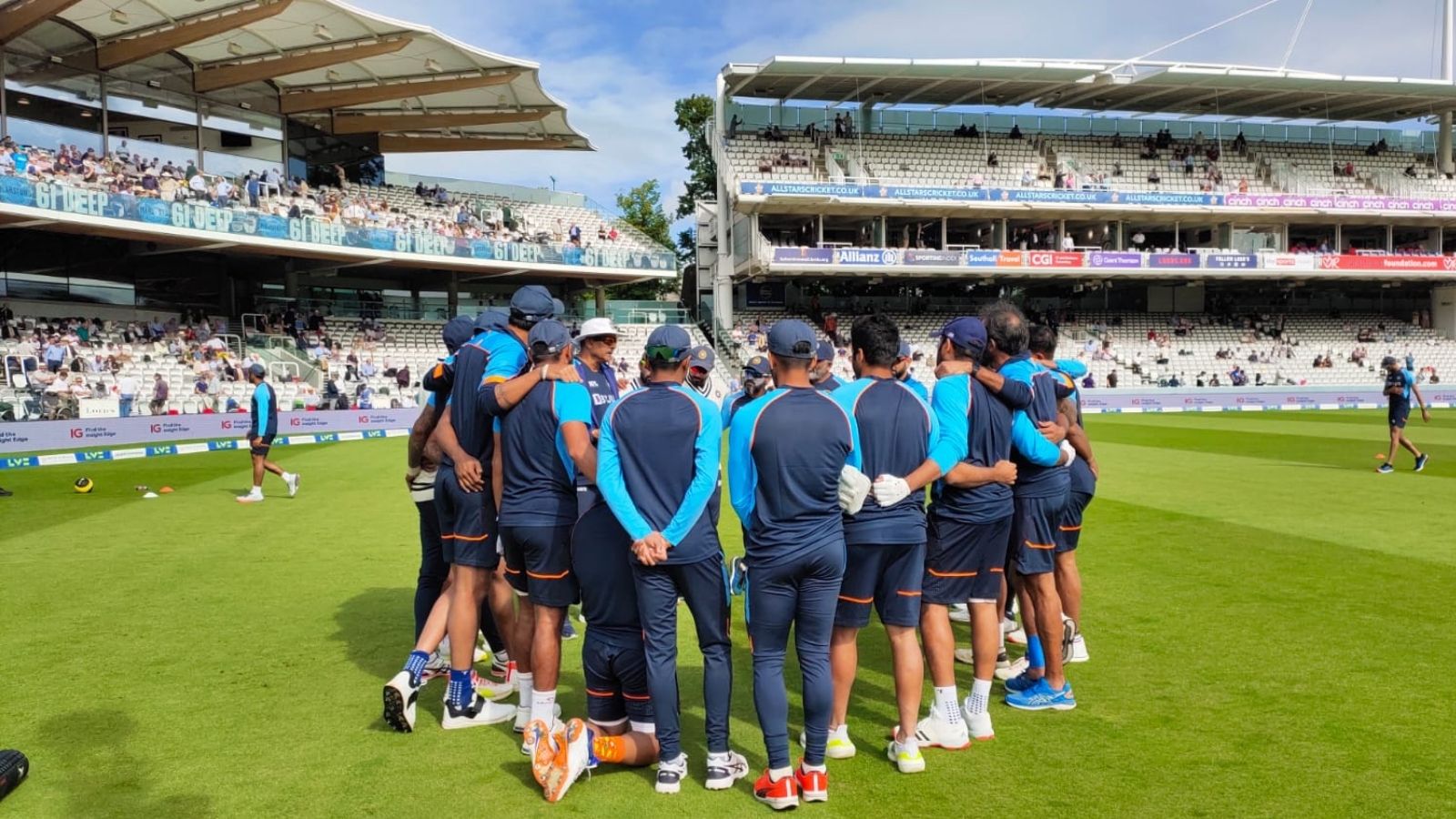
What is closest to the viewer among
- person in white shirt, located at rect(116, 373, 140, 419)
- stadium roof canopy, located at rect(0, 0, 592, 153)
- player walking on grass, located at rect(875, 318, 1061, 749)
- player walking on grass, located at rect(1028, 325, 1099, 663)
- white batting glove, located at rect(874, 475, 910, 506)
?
white batting glove, located at rect(874, 475, 910, 506)

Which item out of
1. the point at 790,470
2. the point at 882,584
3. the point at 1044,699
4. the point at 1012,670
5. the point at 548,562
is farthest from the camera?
the point at 1012,670

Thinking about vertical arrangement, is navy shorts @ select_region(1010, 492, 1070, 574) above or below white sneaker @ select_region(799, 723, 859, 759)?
above

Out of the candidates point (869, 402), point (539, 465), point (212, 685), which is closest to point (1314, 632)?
point (869, 402)

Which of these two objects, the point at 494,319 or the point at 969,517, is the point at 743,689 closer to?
the point at 969,517

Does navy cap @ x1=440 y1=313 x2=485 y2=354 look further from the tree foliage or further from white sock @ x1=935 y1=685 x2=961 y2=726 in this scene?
the tree foliage

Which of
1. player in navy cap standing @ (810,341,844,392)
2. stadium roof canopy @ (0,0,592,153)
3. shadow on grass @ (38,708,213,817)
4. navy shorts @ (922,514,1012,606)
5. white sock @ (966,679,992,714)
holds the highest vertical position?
stadium roof canopy @ (0,0,592,153)

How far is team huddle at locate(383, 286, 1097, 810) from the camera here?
4449mm

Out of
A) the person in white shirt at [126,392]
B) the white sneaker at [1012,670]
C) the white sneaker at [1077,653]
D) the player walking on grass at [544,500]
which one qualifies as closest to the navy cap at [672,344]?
the player walking on grass at [544,500]

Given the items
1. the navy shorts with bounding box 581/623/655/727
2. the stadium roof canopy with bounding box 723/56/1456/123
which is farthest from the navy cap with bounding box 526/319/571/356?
the stadium roof canopy with bounding box 723/56/1456/123

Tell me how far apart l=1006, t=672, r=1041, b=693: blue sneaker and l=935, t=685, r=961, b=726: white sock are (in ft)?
2.85

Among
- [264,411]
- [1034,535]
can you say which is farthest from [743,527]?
[264,411]

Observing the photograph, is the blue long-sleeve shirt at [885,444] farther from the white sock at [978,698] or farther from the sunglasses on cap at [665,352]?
the white sock at [978,698]

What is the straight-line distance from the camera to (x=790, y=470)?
4387 millimetres

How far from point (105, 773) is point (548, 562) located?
2275mm
